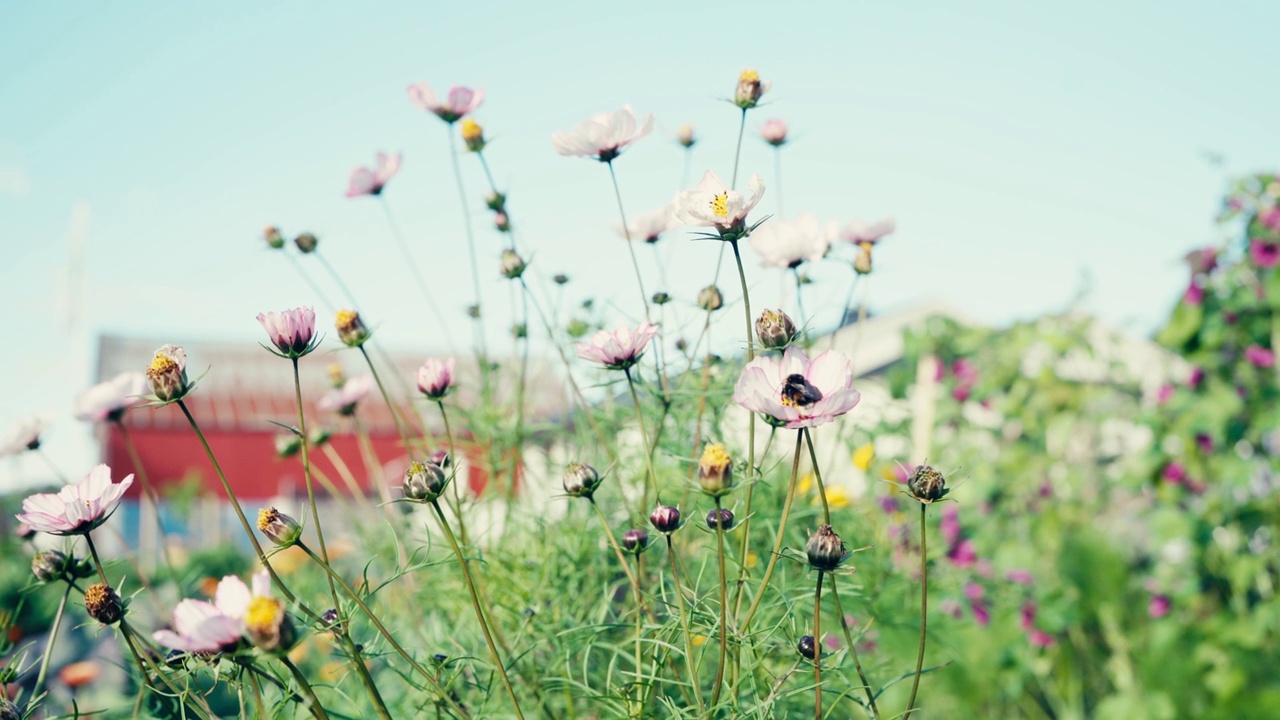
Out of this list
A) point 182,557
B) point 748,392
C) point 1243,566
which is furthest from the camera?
point 182,557

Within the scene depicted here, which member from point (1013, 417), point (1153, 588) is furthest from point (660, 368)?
point (1153, 588)

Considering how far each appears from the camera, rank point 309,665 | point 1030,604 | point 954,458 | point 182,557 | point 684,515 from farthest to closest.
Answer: point 182,557
point 954,458
point 1030,604
point 309,665
point 684,515

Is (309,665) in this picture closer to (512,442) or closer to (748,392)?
(512,442)

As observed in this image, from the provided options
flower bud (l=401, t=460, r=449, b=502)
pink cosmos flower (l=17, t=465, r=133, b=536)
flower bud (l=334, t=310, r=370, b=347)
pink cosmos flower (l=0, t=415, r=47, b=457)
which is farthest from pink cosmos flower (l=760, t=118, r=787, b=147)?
pink cosmos flower (l=0, t=415, r=47, b=457)

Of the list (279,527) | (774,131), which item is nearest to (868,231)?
(774,131)

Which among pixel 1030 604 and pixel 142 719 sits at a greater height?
pixel 142 719

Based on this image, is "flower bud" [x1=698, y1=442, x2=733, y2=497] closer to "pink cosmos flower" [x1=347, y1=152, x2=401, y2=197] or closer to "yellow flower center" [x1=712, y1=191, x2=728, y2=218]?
"yellow flower center" [x1=712, y1=191, x2=728, y2=218]

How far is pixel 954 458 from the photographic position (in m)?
2.49

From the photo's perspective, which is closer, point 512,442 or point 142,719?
point 142,719

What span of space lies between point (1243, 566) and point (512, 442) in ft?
6.20

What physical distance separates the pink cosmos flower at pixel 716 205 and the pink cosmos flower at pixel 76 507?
0.42 m

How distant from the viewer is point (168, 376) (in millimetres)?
598

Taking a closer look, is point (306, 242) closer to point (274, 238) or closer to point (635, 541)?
point (274, 238)

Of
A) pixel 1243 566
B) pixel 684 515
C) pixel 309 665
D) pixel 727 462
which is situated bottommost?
pixel 1243 566
